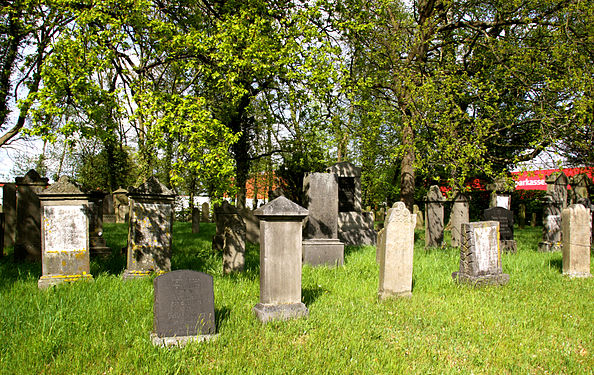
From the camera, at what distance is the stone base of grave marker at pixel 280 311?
5133mm

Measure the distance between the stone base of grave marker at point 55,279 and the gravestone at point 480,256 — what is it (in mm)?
6734

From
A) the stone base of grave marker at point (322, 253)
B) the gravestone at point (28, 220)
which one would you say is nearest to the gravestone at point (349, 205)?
the stone base of grave marker at point (322, 253)

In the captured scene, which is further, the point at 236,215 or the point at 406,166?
the point at 406,166

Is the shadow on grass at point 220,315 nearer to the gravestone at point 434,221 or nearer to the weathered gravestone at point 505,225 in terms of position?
the weathered gravestone at point 505,225

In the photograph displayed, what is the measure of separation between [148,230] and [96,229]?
382cm

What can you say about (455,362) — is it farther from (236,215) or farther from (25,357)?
(236,215)

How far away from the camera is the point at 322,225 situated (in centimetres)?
985

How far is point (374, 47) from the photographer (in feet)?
47.4

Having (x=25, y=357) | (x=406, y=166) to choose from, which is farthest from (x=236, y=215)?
(x=406, y=166)

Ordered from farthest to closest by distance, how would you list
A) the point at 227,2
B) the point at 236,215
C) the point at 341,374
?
the point at 227,2, the point at 236,215, the point at 341,374

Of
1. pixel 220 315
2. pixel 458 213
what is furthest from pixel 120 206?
pixel 220 315

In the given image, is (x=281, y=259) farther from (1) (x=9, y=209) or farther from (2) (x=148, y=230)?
(1) (x=9, y=209)

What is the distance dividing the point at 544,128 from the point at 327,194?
6.86 m

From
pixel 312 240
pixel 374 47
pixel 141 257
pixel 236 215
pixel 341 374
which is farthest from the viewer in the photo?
pixel 374 47
